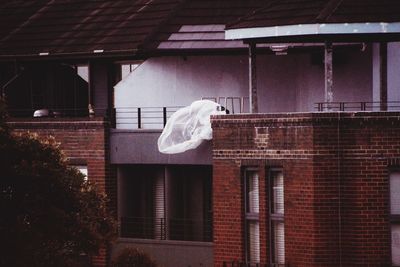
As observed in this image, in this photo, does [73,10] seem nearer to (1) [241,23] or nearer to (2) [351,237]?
(1) [241,23]

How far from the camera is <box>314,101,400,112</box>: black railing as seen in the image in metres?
31.1

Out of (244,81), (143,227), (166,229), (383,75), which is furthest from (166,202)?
(383,75)

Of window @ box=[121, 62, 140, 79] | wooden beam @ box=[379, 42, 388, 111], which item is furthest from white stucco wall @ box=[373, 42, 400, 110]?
window @ box=[121, 62, 140, 79]

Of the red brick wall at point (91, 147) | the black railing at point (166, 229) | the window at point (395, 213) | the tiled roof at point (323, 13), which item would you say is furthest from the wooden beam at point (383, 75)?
the red brick wall at point (91, 147)

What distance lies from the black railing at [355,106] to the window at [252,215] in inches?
86.1

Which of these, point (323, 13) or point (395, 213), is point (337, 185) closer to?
point (395, 213)

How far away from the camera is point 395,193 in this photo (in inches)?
1176

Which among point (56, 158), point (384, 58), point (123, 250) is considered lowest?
point (123, 250)

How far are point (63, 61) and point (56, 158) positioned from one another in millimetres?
9209

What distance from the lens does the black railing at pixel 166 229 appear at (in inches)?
1359

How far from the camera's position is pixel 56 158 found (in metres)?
28.9

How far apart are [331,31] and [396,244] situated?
4.67 meters

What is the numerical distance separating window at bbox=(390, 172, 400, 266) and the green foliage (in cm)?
585

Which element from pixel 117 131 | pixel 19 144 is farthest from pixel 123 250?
pixel 19 144
